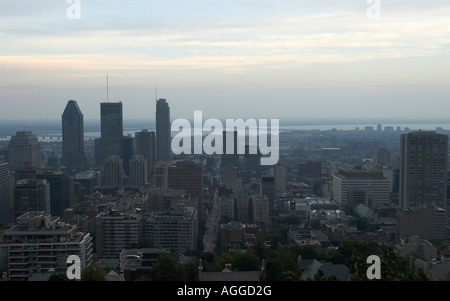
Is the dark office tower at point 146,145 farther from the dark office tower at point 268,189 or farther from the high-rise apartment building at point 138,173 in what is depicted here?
the dark office tower at point 268,189

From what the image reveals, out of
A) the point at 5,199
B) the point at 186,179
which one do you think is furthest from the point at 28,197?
the point at 186,179

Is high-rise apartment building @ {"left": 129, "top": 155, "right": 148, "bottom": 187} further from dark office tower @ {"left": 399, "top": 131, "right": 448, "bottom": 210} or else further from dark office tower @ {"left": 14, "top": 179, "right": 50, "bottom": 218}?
dark office tower @ {"left": 399, "top": 131, "right": 448, "bottom": 210}

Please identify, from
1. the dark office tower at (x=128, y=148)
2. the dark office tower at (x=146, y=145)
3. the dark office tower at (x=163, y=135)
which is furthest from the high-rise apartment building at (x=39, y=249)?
the dark office tower at (x=128, y=148)

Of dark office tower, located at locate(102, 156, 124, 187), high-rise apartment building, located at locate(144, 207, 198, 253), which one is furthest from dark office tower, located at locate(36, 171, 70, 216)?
dark office tower, located at locate(102, 156, 124, 187)
